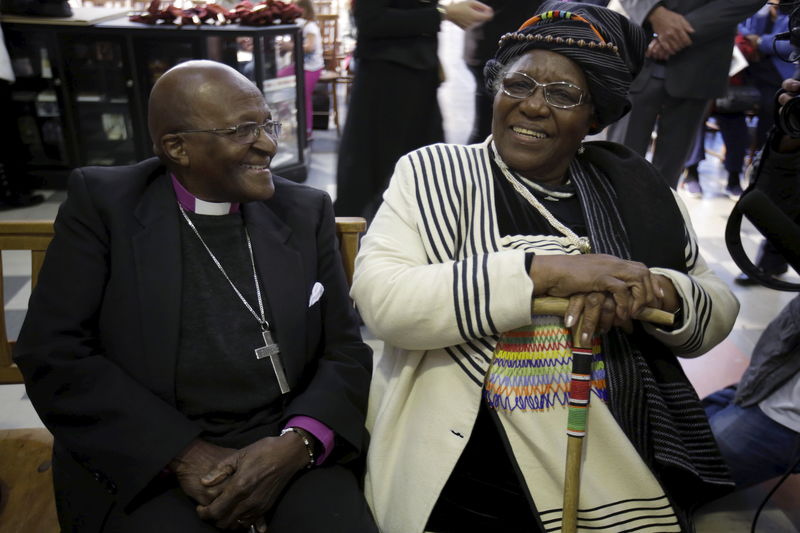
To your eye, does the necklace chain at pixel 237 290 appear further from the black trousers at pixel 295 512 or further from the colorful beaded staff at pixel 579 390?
the colorful beaded staff at pixel 579 390

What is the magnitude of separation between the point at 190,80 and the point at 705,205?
494 cm

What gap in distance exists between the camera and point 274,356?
1.61 meters

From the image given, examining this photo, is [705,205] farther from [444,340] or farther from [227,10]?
[444,340]

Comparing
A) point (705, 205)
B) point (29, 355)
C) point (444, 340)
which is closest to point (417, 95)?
point (444, 340)

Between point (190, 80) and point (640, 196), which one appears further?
point (640, 196)

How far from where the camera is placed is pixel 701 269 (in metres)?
1.71

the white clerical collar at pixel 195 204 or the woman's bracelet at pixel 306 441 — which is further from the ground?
the white clerical collar at pixel 195 204

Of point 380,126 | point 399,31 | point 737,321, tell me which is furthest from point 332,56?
point 737,321

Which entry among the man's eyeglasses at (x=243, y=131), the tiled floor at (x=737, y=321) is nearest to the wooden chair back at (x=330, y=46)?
the tiled floor at (x=737, y=321)

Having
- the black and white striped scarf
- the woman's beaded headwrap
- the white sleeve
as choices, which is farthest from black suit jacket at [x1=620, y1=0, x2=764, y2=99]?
the black and white striped scarf

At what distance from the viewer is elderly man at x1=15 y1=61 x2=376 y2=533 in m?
1.48

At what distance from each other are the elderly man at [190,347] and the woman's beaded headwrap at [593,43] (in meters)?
0.66

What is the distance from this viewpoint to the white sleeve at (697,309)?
150cm

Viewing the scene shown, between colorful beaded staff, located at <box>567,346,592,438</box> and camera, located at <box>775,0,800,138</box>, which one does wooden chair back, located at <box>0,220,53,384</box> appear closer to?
colorful beaded staff, located at <box>567,346,592,438</box>
